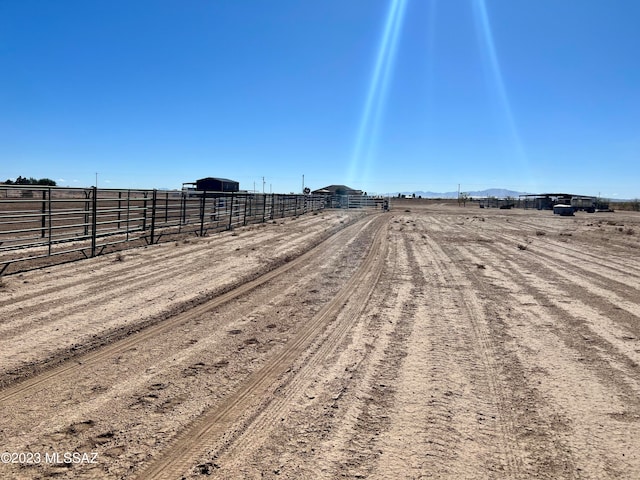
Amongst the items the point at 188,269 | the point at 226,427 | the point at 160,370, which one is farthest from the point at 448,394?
the point at 188,269

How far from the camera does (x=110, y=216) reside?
27.0 meters

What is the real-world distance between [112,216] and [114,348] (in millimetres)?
24163

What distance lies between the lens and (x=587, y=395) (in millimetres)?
4320

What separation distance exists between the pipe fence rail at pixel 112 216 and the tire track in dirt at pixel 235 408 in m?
7.08

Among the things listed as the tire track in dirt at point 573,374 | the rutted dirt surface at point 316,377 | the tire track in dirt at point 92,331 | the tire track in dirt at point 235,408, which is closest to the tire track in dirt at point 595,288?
the rutted dirt surface at point 316,377

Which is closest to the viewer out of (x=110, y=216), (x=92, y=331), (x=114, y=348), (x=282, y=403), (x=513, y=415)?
(x=513, y=415)

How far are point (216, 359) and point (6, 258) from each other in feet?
28.6

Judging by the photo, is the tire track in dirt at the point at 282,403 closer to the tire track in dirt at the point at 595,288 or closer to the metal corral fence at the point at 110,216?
the tire track in dirt at the point at 595,288

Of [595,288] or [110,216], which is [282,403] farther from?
[110,216]

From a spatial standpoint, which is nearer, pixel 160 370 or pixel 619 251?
pixel 160 370

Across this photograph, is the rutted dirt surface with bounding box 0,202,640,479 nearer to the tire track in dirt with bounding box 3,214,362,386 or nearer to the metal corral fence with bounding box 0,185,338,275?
the tire track in dirt with bounding box 3,214,362,386

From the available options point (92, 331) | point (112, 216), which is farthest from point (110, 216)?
point (92, 331)

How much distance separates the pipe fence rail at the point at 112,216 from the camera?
1149 cm

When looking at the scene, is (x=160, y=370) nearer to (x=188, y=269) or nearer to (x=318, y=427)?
(x=318, y=427)
